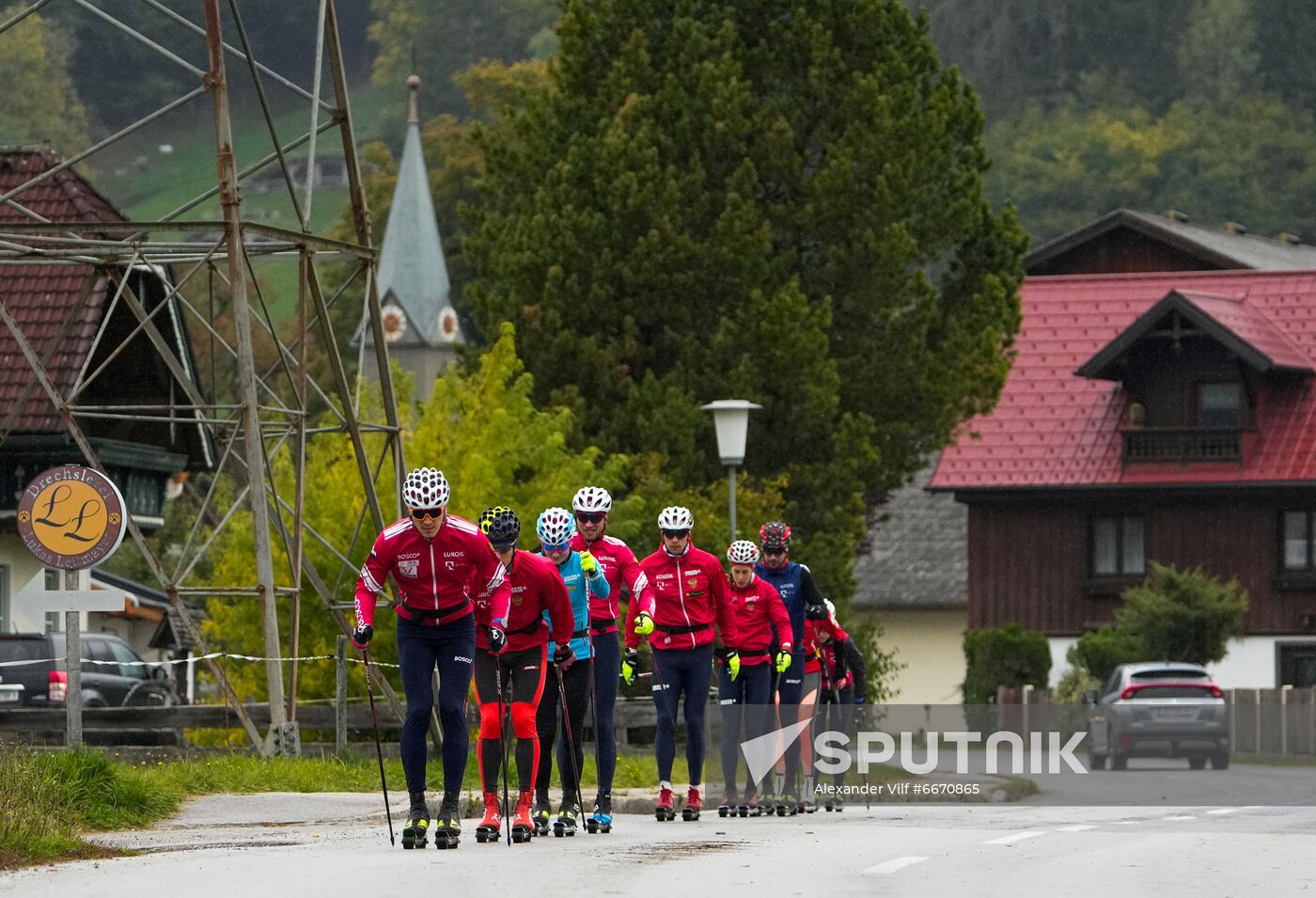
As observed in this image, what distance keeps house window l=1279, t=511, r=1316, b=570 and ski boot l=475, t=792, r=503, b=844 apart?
38997 mm

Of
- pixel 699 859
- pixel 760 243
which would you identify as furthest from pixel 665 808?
pixel 760 243

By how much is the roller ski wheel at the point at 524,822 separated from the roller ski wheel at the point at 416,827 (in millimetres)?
771

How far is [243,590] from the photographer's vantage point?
23.9 m

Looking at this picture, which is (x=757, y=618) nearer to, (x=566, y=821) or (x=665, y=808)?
(x=665, y=808)

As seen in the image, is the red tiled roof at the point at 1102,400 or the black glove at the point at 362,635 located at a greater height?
the red tiled roof at the point at 1102,400

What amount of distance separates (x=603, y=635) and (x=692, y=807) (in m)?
1.95

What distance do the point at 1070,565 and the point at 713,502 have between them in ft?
65.0

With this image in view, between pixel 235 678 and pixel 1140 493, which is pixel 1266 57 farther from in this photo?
pixel 235 678

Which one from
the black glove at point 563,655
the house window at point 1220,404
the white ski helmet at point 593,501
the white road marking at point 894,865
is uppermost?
the house window at point 1220,404

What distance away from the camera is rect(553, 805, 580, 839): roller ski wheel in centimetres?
1591

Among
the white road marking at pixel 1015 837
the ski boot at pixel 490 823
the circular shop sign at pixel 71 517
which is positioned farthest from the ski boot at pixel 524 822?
the circular shop sign at pixel 71 517

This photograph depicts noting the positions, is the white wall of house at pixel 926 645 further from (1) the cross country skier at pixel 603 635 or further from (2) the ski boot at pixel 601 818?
(2) the ski boot at pixel 601 818

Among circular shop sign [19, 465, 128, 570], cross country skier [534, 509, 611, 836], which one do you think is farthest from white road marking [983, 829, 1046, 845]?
circular shop sign [19, 465, 128, 570]

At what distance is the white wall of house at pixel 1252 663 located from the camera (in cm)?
5106
